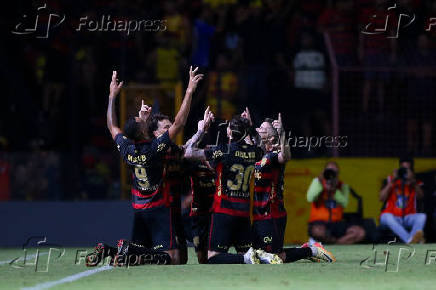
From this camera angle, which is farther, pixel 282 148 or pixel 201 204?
pixel 201 204

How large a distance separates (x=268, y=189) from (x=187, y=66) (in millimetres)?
5811

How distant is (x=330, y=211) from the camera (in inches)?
673

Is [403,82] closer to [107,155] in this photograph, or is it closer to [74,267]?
[107,155]

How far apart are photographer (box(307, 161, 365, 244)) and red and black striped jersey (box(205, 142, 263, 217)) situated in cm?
437

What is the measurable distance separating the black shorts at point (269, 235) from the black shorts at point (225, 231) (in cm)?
43

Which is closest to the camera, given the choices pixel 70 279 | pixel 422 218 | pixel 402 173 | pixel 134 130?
pixel 70 279

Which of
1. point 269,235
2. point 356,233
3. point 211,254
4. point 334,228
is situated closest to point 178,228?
point 211,254

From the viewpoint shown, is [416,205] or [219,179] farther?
[416,205]

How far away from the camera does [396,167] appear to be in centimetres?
1786

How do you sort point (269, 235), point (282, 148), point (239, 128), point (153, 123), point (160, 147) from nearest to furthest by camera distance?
point (160, 147), point (239, 128), point (282, 148), point (153, 123), point (269, 235)

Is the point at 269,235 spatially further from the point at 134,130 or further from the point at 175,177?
the point at 134,130

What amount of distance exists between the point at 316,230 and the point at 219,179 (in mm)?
4589

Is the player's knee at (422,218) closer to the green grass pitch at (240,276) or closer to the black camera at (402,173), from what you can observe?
the black camera at (402,173)

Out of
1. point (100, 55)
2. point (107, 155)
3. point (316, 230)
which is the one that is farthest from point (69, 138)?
point (316, 230)
